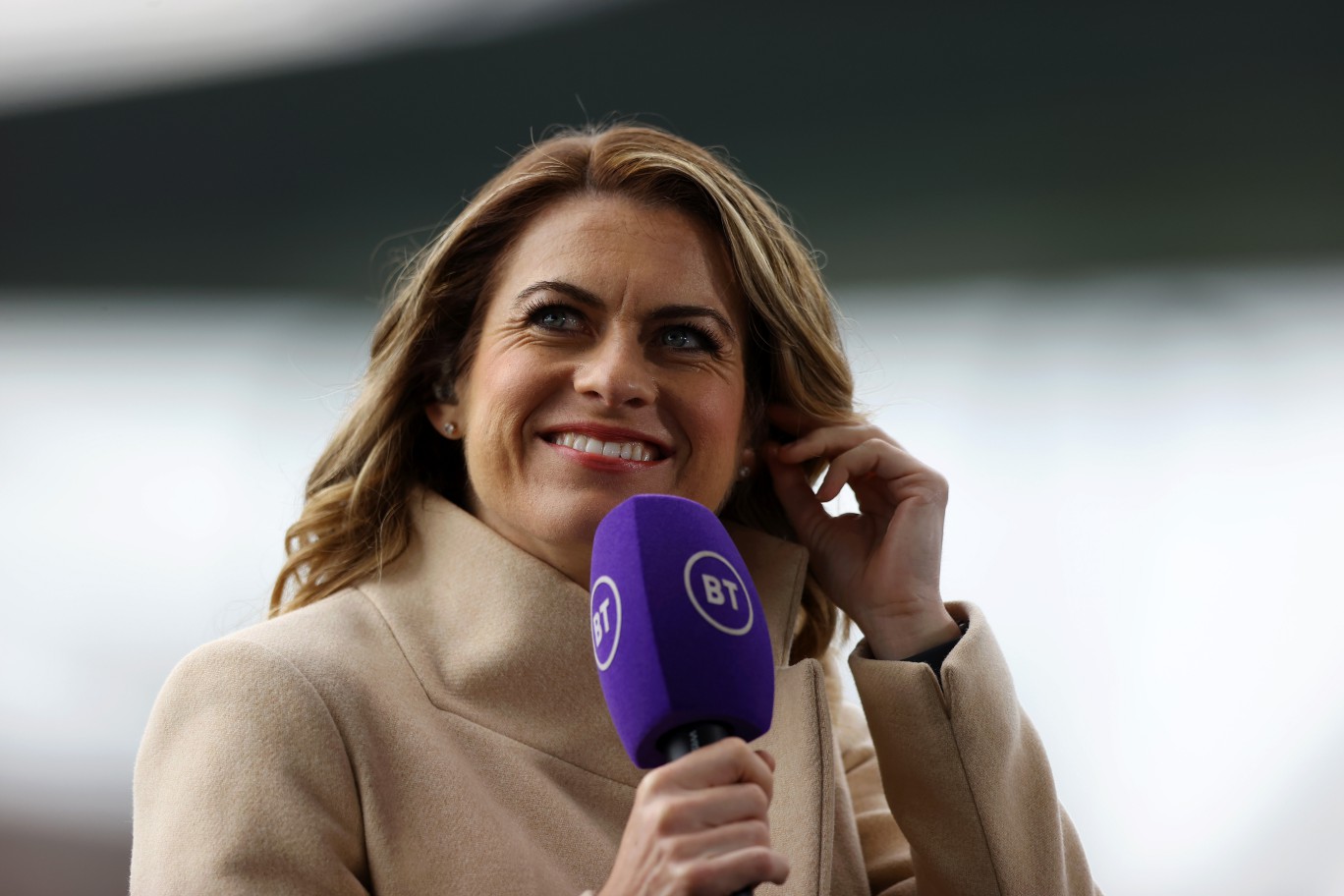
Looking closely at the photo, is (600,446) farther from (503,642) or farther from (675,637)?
(675,637)

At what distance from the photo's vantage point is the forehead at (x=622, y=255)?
1615mm

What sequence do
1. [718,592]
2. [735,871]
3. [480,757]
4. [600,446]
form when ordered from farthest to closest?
[600,446] → [480,757] → [718,592] → [735,871]

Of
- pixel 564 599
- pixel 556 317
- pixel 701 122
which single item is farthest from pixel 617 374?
pixel 701 122

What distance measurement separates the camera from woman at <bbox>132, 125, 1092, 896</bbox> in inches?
52.2

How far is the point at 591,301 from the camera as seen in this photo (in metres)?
1.59

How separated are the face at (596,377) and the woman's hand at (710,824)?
23.3 inches

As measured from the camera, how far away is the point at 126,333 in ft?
11.3

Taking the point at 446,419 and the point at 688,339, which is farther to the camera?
the point at 446,419

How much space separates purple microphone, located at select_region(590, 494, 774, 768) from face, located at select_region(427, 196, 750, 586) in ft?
1.37

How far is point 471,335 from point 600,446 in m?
0.31

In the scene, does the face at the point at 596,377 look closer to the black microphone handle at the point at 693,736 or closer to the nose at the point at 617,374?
the nose at the point at 617,374

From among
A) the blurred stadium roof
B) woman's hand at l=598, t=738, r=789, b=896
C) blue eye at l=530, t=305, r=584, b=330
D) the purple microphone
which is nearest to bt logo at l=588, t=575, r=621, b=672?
the purple microphone

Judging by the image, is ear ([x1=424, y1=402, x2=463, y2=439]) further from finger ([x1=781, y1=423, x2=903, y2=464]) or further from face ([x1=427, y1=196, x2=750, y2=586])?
finger ([x1=781, y1=423, x2=903, y2=464])

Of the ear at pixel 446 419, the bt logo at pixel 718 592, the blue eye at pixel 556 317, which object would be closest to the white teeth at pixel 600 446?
the blue eye at pixel 556 317
